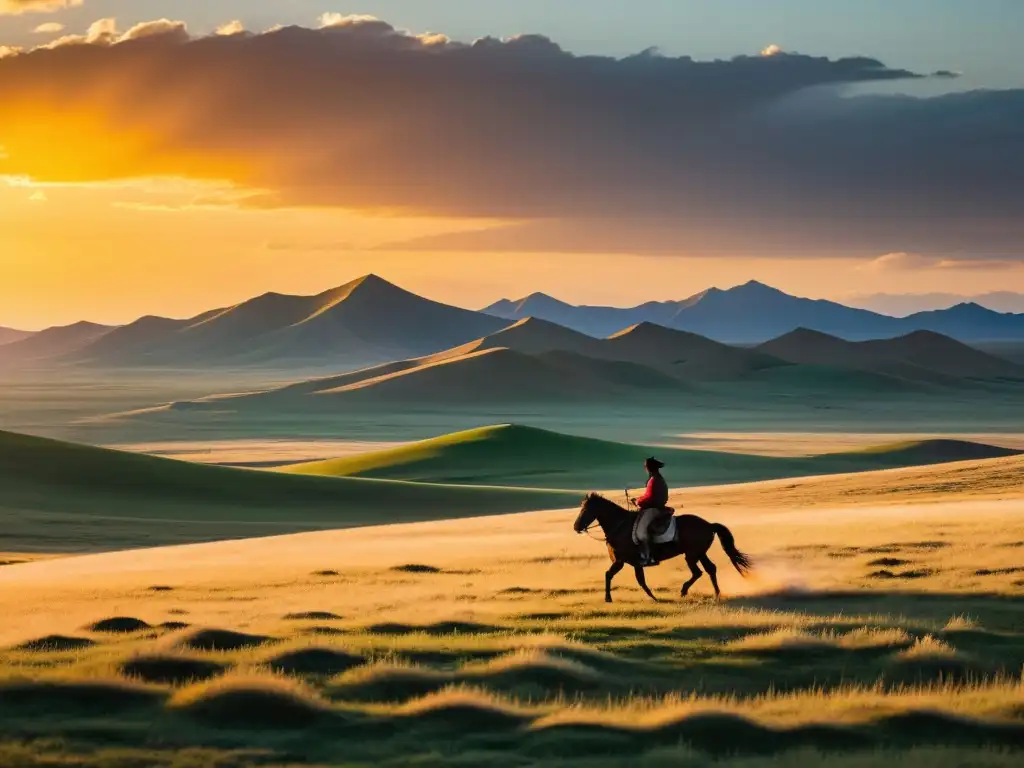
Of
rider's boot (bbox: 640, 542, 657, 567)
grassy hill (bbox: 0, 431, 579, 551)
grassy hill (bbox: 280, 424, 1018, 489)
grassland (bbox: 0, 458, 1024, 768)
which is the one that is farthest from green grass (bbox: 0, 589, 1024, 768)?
grassy hill (bbox: 280, 424, 1018, 489)

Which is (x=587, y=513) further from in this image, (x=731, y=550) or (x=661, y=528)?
(x=731, y=550)

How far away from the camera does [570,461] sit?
14312 cm

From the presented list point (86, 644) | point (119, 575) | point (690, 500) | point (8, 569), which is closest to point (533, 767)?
point (86, 644)

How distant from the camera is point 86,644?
22781 mm

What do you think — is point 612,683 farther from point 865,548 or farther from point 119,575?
point 119,575

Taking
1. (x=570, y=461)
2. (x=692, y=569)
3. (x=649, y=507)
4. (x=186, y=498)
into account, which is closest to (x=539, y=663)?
(x=649, y=507)

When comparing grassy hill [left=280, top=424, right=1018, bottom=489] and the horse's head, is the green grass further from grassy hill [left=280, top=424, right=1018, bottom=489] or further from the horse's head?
grassy hill [left=280, top=424, right=1018, bottom=489]

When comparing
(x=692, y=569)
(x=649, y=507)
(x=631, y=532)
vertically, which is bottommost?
(x=692, y=569)

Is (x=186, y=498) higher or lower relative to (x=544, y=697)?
lower

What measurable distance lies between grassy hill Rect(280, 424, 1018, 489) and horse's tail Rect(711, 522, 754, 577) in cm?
8985

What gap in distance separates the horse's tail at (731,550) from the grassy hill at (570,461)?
89849 millimetres

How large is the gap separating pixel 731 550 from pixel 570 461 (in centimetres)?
11625

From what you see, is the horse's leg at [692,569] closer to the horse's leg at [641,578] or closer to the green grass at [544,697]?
the horse's leg at [641,578]

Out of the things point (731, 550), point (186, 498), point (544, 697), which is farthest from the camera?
point (186, 498)
